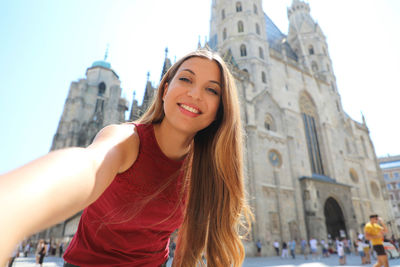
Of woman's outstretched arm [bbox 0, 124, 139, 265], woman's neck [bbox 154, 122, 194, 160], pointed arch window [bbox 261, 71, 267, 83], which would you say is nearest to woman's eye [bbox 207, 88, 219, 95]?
woman's neck [bbox 154, 122, 194, 160]

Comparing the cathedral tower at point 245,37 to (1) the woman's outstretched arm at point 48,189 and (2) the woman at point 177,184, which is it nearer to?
(2) the woman at point 177,184

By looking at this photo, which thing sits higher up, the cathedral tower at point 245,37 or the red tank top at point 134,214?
the cathedral tower at point 245,37

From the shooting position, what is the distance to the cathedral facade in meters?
15.1

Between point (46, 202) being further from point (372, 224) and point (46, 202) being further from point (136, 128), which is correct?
point (372, 224)

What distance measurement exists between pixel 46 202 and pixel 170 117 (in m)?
0.78

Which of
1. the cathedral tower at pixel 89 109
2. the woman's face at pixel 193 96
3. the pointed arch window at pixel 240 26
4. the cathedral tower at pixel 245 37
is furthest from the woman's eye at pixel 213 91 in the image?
the cathedral tower at pixel 89 109

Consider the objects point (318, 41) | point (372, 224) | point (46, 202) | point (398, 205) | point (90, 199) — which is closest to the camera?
point (46, 202)

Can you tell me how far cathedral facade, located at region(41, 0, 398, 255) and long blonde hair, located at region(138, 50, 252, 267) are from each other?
11.3m

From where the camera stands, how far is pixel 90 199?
2.12 ft

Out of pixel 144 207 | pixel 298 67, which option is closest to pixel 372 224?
pixel 144 207

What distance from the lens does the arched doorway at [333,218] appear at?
59.0ft

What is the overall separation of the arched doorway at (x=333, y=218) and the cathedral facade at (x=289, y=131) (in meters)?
0.07

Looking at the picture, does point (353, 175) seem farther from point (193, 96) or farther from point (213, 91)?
point (193, 96)

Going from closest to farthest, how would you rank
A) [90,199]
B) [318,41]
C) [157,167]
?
[90,199] → [157,167] → [318,41]
